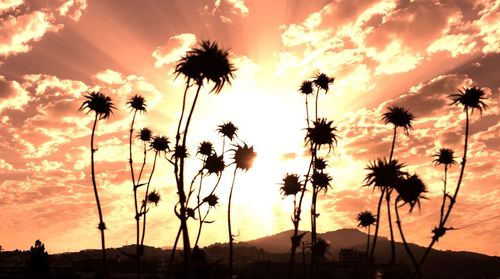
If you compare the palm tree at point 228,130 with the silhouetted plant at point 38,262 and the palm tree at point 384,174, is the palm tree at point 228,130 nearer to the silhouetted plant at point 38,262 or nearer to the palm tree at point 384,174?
the palm tree at point 384,174

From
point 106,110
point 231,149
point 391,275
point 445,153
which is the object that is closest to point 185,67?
point 231,149

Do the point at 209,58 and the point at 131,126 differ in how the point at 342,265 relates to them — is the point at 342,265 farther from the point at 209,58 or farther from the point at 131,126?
the point at 209,58

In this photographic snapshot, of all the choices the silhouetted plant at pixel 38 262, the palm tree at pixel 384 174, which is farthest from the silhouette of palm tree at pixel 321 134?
the silhouetted plant at pixel 38 262

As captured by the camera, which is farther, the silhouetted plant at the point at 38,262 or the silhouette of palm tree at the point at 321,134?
the silhouetted plant at the point at 38,262

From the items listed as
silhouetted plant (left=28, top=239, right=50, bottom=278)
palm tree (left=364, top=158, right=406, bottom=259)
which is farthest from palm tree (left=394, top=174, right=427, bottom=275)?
silhouetted plant (left=28, top=239, right=50, bottom=278)

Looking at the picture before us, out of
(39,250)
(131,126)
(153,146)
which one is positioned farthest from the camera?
(39,250)

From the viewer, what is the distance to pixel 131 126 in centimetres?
3484

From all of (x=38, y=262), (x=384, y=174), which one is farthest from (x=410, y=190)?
(x=38, y=262)

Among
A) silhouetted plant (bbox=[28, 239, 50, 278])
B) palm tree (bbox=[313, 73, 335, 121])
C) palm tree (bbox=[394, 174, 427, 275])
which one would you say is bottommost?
silhouetted plant (bbox=[28, 239, 50, 278])

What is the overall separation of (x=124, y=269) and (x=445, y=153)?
98041mm

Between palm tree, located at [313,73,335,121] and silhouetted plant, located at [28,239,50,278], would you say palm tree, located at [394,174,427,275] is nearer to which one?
palm tree, located at [313,73,335,121]

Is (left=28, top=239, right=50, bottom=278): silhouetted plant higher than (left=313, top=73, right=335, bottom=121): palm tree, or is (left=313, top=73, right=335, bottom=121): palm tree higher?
(left=313, top=73, right=335, bottom=121): palm tree

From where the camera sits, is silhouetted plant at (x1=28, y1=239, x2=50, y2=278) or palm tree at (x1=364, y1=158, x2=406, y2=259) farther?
silhouetted plant at (x1=28, y1=239, x2=50, y2=278)

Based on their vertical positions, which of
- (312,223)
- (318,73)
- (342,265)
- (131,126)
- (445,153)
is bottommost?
(342,265)
